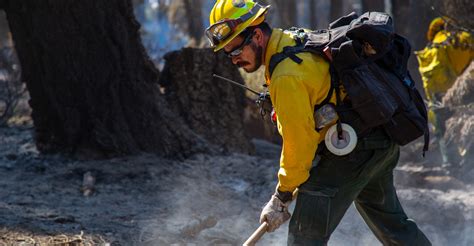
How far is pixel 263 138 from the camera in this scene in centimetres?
1065

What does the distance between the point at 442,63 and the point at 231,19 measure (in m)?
5.84

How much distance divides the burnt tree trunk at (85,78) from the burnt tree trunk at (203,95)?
3.44 feet

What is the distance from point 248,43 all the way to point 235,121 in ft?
15.0

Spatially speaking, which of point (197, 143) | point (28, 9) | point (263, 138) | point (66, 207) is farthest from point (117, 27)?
point (263, 138)

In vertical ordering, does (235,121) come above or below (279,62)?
below

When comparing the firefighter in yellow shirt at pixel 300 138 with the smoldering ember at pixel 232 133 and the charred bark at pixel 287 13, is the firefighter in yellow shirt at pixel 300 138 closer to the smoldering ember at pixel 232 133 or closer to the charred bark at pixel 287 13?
the smoldering ember at pixel 232 133

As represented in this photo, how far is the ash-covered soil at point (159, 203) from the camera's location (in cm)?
534

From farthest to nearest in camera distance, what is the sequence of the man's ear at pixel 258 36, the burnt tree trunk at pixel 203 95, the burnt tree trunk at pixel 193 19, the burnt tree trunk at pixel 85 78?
the burnt tree trunk at pixel 193 19 < the burnt tree trunk at pixel 203 95 < the burnt tree trunk at pixel 85 78 < the man's ear at pixel 258 36

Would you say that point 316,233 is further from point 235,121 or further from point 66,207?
point 235,121

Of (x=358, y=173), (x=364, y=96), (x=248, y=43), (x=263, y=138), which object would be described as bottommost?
(x=263, y=138)

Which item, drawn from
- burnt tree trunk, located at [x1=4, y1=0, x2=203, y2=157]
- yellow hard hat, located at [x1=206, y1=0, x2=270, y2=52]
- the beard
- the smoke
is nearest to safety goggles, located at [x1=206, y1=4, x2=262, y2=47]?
yellow hard hat, located at [x1=206, y1=0, x2=270, y2=52]

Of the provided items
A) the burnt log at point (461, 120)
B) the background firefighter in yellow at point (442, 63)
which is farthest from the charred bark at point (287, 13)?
the burnt log at point (461, 120)

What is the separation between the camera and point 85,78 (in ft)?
22.6

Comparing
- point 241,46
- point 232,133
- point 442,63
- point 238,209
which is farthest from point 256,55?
point 442,63
